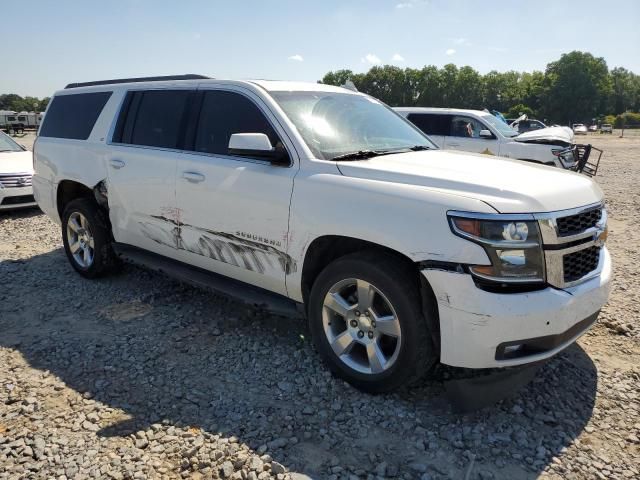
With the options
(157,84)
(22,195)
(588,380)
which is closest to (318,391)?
(588,380)

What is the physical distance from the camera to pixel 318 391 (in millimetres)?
3254

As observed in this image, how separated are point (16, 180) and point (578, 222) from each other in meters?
8.62

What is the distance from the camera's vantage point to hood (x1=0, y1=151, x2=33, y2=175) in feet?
27.8

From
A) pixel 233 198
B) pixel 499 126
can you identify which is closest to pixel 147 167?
pixel 233 198

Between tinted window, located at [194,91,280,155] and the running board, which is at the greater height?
tinted window, located at [194,91,280,155]

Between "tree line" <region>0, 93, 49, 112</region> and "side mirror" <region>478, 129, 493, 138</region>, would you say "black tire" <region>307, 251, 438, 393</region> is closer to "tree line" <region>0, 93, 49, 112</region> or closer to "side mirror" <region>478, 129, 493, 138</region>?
"side mirror" <region>478, 129, 493, 138</region>

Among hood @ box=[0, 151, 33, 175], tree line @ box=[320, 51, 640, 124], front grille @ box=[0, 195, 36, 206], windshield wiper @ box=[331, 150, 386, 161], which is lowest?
front grille @ box=[0, 195, 36, 206]

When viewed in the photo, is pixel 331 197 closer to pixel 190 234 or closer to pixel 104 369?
pixel 190 234

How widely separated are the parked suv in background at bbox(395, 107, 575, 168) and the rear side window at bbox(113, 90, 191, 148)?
8.14 metres

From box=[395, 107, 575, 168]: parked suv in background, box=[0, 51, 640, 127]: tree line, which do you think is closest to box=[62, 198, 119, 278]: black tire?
box=[395, 107, 575, 168]: parked suv in background

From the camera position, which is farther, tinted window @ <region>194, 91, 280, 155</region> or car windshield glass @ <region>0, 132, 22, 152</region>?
car windshield glass @ <region>0, 132, 22, 152</region>

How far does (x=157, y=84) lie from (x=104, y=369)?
2546 millimetres

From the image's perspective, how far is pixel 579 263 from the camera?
113 inches

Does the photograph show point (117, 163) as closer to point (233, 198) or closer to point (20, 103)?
point (233, 198)
